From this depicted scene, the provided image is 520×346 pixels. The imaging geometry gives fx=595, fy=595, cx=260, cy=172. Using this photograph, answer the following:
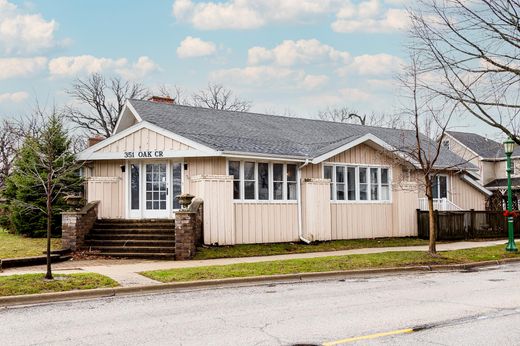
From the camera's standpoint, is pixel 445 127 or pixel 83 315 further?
pixel 445 127

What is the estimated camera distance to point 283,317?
905 cm

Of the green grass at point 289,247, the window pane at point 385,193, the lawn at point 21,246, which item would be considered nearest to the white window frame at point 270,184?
the green grass at point 289,247

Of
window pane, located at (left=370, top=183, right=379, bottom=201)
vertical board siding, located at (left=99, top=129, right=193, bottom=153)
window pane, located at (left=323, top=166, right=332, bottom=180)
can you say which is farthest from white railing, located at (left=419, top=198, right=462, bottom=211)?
vertical board siding, located at (left=99, top=129, right=193, bottom=153)

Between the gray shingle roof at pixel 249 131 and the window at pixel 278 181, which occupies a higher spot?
the gray shingle roof at pixel 249 131

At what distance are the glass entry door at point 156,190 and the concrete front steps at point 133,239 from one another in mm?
702

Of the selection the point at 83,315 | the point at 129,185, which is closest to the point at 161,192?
the point at 129,185

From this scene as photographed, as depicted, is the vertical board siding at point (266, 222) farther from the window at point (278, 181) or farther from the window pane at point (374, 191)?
the window pane at point (374, 191)

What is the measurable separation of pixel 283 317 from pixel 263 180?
38.6 ft

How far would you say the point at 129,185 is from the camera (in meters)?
20.7

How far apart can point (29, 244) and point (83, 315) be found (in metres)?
10.8

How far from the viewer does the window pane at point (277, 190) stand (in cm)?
2097

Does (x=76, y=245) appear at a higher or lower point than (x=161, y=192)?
lower

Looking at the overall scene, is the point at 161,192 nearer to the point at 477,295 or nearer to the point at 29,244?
the point at 29,244

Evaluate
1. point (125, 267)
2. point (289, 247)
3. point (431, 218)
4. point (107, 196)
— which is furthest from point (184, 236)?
point (431, 218)
